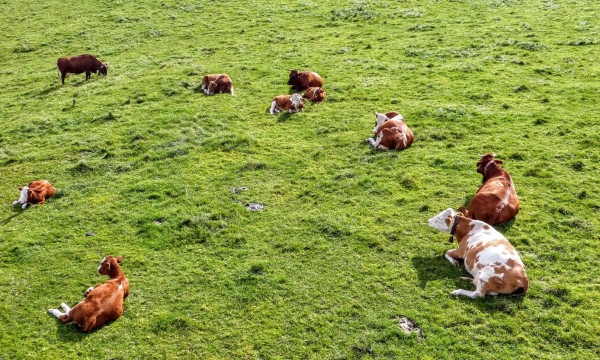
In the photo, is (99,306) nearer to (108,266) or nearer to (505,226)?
(108,266)

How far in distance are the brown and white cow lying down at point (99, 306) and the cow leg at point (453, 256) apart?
5.86m

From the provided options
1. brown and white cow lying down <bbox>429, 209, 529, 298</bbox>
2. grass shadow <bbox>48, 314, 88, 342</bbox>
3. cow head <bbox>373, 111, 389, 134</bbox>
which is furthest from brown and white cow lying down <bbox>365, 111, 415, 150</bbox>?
grass shadow <bbox>48, 314, 88, 342</bbox>

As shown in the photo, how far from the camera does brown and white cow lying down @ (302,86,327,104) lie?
53.9ft

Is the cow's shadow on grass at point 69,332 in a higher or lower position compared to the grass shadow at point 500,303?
lower

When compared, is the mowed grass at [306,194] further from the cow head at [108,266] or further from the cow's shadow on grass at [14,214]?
the cow head at [108,266]

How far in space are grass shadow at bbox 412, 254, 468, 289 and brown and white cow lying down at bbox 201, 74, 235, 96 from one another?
10706 mm

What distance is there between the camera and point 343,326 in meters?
7.80

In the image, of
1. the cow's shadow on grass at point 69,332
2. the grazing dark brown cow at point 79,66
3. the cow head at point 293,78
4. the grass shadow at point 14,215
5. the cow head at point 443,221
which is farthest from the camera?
the grazing dark brown cow at point 79,66

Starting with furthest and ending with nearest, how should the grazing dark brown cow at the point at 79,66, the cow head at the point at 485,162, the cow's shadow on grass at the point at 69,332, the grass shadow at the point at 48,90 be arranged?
the grazing dark brown cow at the point at 79,66
the grass shadow at the point at 48,90
the cow head at the point at 485,162
the cow's shadow on grass at the point at 69,332

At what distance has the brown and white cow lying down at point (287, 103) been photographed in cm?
1585

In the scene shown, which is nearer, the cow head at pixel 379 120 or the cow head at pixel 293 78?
the cow head at pixel 379 120

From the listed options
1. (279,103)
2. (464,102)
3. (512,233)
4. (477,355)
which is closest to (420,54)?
(464,102)

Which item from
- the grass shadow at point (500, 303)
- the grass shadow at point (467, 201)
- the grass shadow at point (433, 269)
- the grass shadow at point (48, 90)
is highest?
the grass shadow at point (467, 201)

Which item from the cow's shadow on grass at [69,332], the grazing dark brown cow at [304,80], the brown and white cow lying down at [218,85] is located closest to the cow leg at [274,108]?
the grazing dark brown cow at [304,80]
